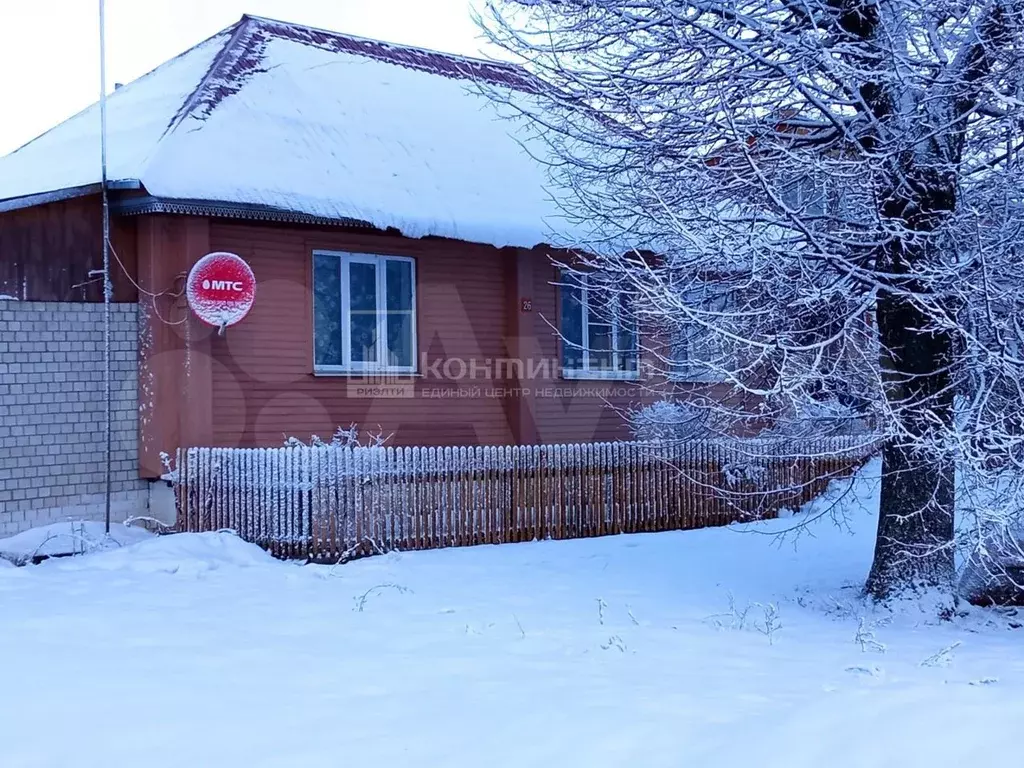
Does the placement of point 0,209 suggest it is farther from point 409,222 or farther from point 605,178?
point 605,178

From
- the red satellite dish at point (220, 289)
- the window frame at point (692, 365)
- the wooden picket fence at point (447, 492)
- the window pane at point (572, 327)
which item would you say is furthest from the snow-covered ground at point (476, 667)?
the window pane at point (572, 327)

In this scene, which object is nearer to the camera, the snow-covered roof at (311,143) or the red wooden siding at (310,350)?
the snow-covered roof at (311,143)

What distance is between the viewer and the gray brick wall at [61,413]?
11.2 meters

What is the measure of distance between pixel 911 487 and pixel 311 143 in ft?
28.3

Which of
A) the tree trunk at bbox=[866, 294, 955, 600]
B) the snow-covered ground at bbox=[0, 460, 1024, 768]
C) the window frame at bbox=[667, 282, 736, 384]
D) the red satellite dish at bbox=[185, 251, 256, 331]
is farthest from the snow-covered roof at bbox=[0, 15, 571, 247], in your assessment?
the tree trunk at bbox=[866, 294, 955, 600]

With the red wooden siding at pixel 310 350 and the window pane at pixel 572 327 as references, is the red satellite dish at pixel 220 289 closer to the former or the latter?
the red wooden siding at pixel 310 350

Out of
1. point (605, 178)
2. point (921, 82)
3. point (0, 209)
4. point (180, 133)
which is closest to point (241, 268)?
point (180, 133)

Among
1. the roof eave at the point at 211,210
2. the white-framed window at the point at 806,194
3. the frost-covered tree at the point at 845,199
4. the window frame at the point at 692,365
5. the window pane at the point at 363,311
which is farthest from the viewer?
the window pane at the point at 363,311

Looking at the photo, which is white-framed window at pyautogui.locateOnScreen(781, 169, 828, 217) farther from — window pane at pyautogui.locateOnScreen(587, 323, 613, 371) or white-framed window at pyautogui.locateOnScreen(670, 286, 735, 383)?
window pane at pyautogui.locateOnScreen(587, 323, 613, 371)

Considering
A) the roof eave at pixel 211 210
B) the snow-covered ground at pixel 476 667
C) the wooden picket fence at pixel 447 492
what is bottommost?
the snow-covered ground at pixel 476 667

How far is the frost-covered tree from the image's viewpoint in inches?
277

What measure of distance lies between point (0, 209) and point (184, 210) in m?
1.87

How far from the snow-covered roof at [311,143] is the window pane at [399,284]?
3.64 ft

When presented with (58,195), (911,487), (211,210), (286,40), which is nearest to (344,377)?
(211,210)
